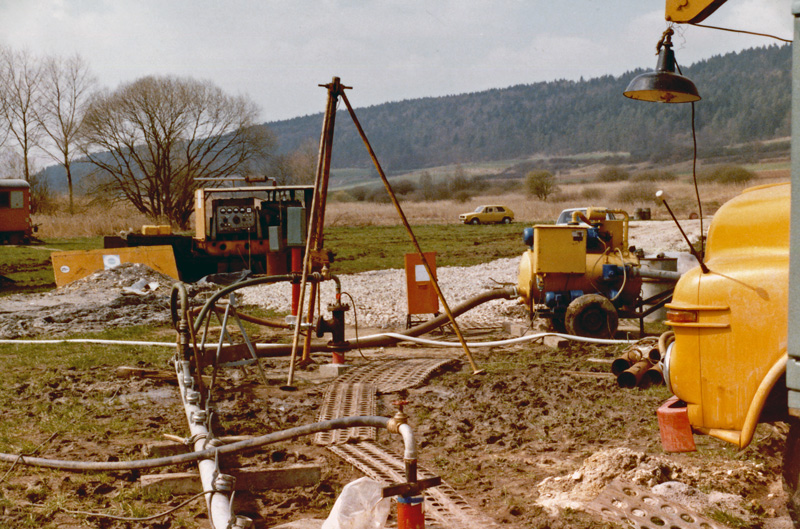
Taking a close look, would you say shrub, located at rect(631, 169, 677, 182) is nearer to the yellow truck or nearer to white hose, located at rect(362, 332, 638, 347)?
white hose, located at rect(362, 332, 638, 347)

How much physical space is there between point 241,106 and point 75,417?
50.3 meters

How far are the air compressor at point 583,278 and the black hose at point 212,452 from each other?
6227 millimetres

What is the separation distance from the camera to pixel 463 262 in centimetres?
2170

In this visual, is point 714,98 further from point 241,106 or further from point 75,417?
point 75,417

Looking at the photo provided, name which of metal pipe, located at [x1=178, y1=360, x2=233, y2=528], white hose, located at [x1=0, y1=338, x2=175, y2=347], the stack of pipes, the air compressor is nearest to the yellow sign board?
white hose, located at [x1=0, y1=338, x2=175, y2=347]

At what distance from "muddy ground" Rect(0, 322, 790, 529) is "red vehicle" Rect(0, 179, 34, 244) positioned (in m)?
23.8

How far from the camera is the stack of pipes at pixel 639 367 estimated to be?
659 centimetres

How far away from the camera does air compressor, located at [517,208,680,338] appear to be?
971 centimetres

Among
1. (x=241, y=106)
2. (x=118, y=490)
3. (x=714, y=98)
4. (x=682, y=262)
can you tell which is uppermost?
(x=714, y=98)

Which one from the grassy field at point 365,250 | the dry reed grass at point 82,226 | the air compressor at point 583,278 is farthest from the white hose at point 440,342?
the dry reed grass at point 82,226

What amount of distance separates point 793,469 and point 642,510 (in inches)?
29.9

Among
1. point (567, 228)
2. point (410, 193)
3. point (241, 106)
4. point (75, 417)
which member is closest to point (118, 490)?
point (75, 417)

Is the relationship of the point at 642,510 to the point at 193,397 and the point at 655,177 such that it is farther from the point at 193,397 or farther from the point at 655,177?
the point at 655,177

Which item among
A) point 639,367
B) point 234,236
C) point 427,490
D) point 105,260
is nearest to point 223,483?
point 427,490
